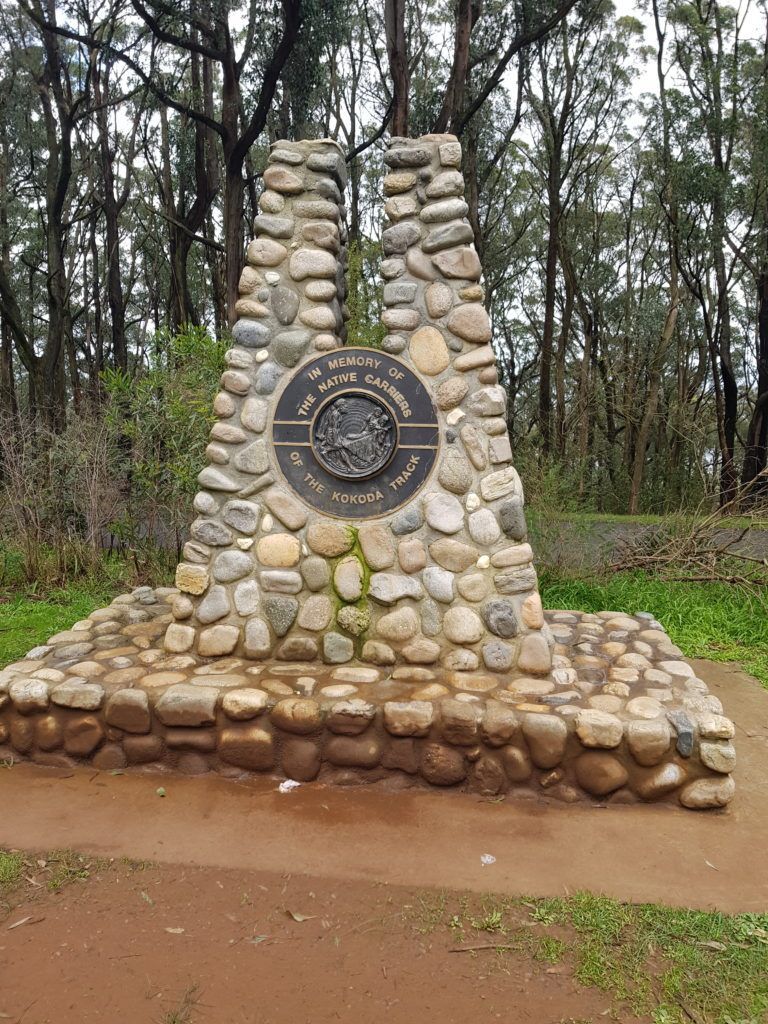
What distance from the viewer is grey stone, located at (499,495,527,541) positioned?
371 cm

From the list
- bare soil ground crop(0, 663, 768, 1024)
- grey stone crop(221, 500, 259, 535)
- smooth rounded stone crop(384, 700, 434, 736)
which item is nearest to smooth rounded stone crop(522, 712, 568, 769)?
bare soil ground crop(0, 663, 768, 1024)

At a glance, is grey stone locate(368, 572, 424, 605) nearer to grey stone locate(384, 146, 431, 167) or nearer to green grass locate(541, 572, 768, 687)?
grey stone locate(384, 146, 431, 167)

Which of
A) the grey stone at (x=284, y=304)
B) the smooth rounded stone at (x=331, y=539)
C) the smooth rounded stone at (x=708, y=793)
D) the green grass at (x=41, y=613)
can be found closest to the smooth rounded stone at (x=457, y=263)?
the grey stone at (x=284, y=304)

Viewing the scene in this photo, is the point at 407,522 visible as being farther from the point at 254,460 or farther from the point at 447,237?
the point at 447,237

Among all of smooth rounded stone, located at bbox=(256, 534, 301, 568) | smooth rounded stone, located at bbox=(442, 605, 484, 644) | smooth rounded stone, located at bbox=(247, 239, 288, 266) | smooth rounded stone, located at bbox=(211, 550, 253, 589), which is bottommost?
smooth rounded stone, located at bbox=(442, 605, 484, 644)

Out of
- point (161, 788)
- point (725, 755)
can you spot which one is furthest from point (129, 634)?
point (725, 755)

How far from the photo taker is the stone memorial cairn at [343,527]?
347 cm

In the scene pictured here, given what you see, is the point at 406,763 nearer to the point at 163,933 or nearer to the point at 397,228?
the point at 163,933

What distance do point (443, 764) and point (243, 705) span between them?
37.5 inches

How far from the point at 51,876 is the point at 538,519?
5.24 metres

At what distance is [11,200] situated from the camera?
1720 cm

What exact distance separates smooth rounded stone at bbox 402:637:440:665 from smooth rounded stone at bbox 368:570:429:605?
24 cm

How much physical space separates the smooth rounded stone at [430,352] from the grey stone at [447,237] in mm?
436

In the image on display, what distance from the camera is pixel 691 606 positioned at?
20.3 ft
